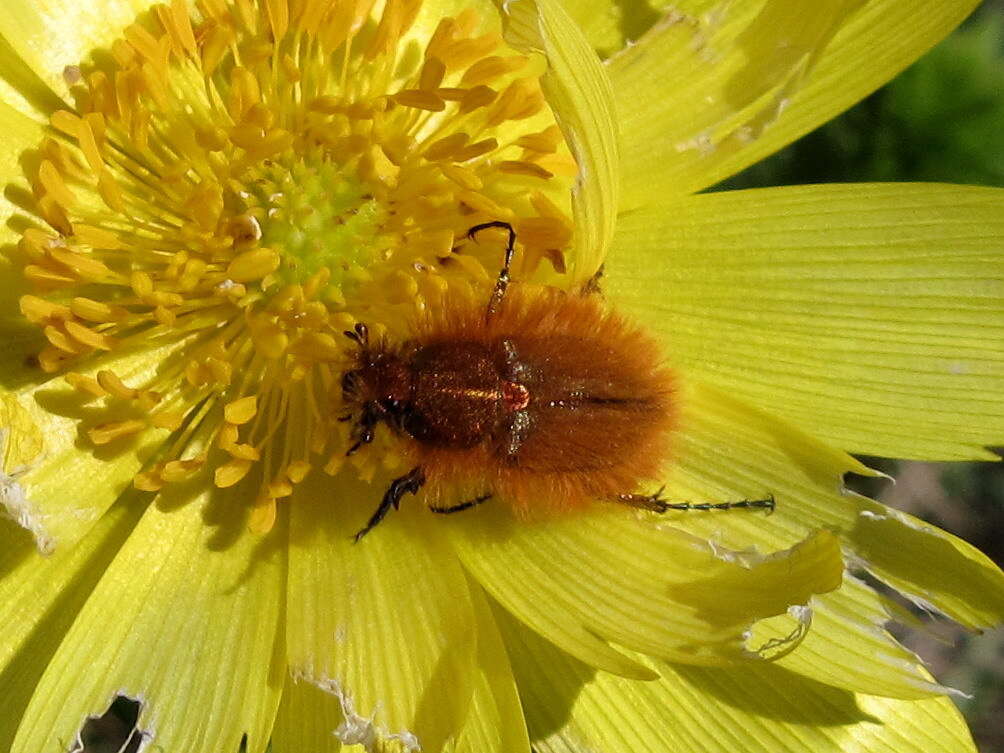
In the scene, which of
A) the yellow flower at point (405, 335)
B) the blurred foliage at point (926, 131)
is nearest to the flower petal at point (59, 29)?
the yellow flower at point (405, 335)

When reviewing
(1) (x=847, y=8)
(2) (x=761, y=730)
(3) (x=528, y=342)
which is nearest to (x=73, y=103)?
(3) (x=528, y=342)

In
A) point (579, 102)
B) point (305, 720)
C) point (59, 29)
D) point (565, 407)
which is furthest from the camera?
point (59, 29)

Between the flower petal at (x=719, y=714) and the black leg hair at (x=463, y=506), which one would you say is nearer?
the black leg hair at (x=463, y=506)

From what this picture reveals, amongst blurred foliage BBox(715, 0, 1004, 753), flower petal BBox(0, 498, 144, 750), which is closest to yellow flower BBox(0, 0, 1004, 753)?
flower petal BBox(0, 498, 144, 750)

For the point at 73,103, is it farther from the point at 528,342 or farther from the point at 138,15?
the point at 528,342

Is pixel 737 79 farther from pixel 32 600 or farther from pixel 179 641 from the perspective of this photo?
pixel 32 600

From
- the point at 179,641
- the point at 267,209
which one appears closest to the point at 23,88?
the point at 267,209

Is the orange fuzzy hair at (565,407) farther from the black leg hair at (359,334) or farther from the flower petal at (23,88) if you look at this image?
the flower petal at (23,88)

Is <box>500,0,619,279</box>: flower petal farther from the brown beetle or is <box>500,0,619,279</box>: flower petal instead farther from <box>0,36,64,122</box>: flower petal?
<box>0,36,64,122</box>: flower petal
